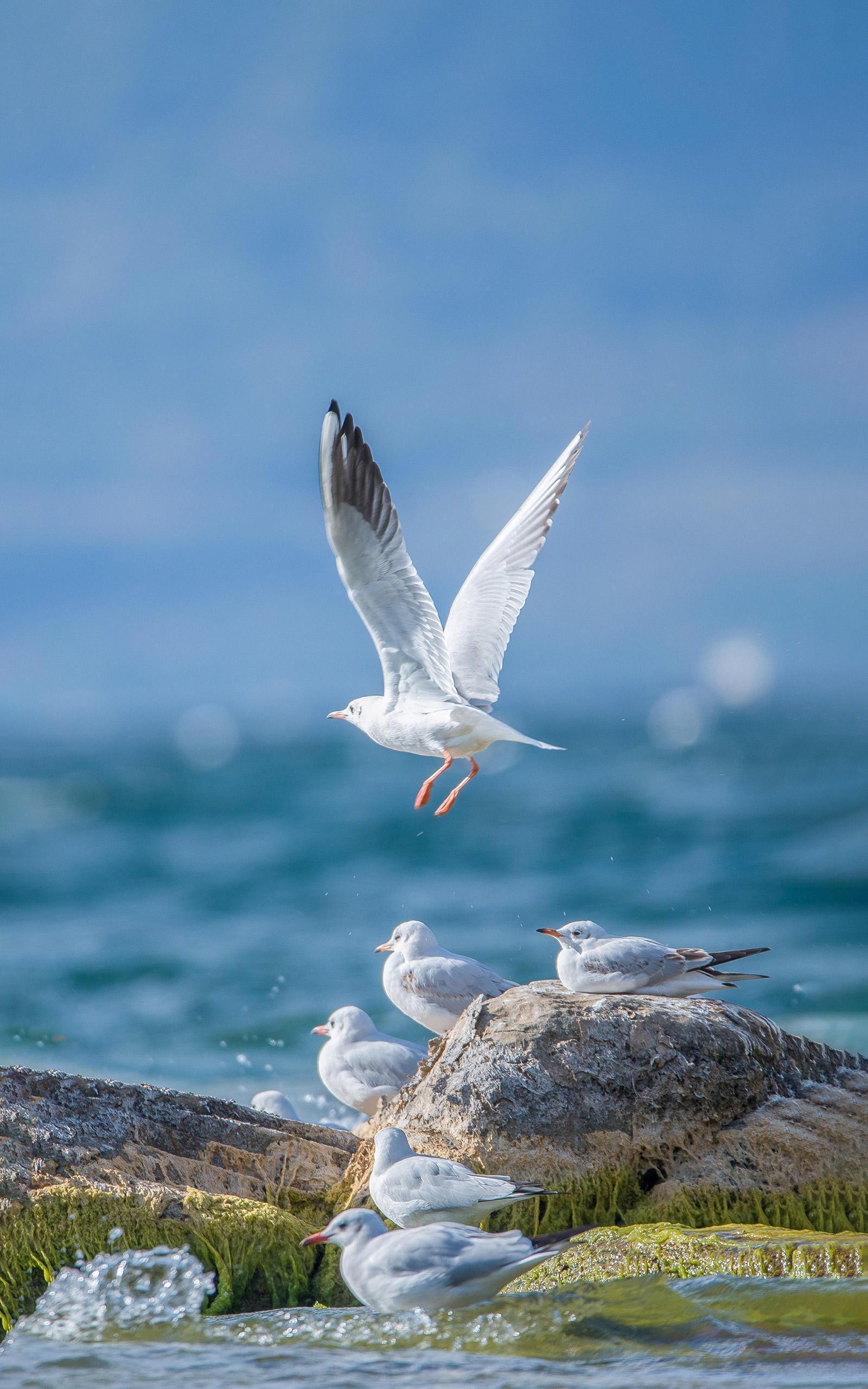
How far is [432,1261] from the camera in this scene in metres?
4.35

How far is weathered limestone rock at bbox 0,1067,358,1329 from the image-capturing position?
5.05 metres

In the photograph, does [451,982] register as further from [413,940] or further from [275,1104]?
[275,1104]

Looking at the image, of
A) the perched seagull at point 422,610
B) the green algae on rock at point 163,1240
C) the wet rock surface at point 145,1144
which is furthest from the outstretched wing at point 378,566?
the green algae on rock at point 163,1240

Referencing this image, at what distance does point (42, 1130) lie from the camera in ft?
19.0

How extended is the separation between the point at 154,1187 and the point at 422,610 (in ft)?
11.1

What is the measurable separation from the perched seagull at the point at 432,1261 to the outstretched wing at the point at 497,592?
4167 millimetres

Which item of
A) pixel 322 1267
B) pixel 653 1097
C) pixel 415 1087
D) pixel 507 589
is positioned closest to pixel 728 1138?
pixel 653 1097

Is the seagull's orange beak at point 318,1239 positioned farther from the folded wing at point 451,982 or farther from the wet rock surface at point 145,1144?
the folded wing at point 451,982

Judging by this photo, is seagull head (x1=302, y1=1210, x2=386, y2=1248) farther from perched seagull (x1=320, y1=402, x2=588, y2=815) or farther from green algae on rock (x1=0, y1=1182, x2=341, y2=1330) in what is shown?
perched seagull (x1=320, y1=402, x2=588, y2=815)

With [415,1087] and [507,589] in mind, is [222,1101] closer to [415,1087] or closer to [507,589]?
[415,1087]

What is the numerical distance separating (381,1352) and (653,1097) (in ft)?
5.29

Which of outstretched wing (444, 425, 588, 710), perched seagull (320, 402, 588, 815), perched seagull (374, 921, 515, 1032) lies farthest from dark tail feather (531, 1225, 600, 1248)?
outstretched wing (444, 425, 588, 710)

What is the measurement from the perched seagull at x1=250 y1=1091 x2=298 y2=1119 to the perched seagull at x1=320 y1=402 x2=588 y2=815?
3030 mm

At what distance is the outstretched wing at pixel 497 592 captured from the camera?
335 inches
